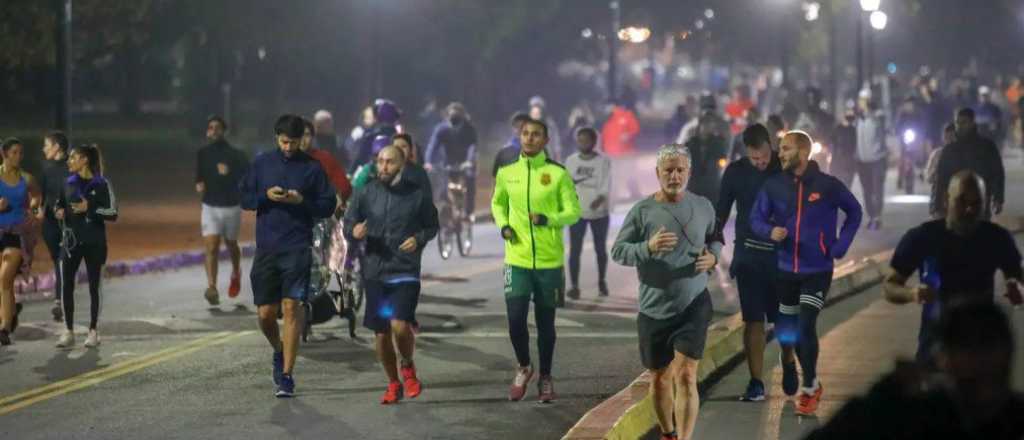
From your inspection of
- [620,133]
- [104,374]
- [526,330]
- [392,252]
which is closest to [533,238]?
[526,330]

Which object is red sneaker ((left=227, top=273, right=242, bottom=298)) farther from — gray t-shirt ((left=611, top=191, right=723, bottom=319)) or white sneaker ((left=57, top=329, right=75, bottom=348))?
gray t-shirt ((left=611, top=191, right=723, bottom=319))

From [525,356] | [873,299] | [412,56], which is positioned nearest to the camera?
[525,356]

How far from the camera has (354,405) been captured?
38.2ft

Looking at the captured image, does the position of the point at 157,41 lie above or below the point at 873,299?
above

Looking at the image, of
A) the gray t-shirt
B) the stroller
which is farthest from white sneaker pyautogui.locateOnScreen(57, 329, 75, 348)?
the gray t-shirt

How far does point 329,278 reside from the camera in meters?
15.0

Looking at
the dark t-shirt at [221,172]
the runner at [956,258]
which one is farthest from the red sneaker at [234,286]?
the runner at [956,258]

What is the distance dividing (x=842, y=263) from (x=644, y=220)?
10508mm

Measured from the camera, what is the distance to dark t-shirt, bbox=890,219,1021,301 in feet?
27.3

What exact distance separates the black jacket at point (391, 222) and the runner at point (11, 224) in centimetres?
403

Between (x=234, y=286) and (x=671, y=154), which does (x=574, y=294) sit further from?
(x=671, y=154)

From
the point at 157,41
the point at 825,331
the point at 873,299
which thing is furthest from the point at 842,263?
the point at 157,41

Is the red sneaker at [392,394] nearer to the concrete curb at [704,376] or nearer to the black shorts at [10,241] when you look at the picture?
the concrete curb at [704,376]

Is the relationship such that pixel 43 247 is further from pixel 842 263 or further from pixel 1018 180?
pixel 1018 180
